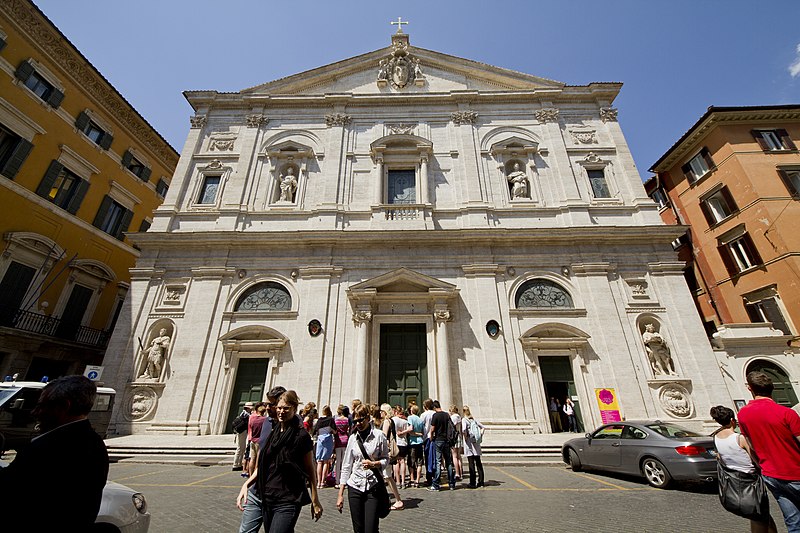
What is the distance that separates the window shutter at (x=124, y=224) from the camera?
20.5m

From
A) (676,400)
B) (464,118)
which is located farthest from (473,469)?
(464,118)

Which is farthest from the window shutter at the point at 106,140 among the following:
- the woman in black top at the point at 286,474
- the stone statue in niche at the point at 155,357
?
the woman in black top at the point at 286,474

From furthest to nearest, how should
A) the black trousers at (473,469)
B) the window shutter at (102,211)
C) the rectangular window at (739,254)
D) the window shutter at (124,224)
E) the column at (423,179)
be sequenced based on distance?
the window shutter at (124,224)
the window shutter at (102,211)
the rectangular window at (739,254)
the column at (423,179)
the black trousers at (473,469)

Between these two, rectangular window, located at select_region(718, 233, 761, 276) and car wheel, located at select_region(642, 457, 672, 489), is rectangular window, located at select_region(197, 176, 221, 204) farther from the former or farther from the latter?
rectangular window, located at select_region(718, 233, 761, 276)

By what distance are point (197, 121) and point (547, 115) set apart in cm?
1973

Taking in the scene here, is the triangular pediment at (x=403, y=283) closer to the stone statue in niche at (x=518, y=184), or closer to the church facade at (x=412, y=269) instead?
the church facade at (x=412, y=269)

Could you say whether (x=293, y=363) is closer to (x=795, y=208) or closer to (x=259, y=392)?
(x=259, y=392)

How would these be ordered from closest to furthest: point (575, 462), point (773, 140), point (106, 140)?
point (575, 462), point (106, 140), point (773, 140)


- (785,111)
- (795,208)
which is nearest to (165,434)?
(795,208)

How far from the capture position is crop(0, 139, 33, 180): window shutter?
608 inches

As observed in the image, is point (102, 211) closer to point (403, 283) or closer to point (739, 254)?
point (403, 283)

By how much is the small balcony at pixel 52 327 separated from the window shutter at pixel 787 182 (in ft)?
122

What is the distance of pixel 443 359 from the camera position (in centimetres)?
1362

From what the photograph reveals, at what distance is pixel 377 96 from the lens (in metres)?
20.5
